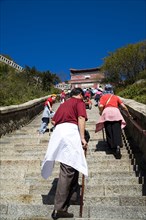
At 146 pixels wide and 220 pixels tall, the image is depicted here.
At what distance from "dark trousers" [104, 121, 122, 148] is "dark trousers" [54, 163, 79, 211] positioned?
1.89 m

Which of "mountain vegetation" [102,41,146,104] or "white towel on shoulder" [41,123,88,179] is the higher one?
"mountain vegetation" [102,41,146,104]

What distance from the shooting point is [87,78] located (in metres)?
60.0

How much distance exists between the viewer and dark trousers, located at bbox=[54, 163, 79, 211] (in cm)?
368

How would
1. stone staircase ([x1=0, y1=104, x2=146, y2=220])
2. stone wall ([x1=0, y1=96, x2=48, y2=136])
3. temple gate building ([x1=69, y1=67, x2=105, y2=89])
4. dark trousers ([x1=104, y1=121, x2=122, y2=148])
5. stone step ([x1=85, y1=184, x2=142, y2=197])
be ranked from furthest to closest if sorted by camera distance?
temple gate building ([x1=69, y1=67, x2=105, y2=89]) → stone wall ([x1=0, y1=96, x2=48, y2=136]) → dark trousers ([x1=104, y1=121, x2=122, y2=148]) → stone step ([x1=85, y1=184, x2=142, y2=197]) → stone staircase ([x1=0, y1=104, x2=146, y2=220])

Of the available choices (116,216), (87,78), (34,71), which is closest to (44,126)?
(116,216)

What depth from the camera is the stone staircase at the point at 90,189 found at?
12.5ft

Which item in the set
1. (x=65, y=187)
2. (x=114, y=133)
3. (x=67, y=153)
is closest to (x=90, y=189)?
(x=65, y=187)

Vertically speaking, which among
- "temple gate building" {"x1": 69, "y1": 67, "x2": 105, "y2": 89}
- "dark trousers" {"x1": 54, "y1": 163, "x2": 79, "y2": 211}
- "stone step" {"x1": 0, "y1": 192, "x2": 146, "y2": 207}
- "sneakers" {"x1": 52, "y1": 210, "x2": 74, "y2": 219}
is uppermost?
"temple gate building" {"x1": 69, "y1": 67, "x2": 105, "y2": 89}

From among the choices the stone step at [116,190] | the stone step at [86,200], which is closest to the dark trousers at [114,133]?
the stone step at [116,190]

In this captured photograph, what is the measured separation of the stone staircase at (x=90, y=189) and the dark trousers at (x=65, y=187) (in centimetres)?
22

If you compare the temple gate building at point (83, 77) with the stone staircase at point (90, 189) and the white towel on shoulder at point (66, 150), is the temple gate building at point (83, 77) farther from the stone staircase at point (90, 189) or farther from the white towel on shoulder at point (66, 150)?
the white towel on shoulder at point (66, 150)

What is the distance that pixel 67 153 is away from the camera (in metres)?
3.79

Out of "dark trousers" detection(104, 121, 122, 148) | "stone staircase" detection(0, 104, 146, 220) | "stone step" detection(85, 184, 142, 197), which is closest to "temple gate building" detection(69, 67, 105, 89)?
"dark trousers" detection(104, 121, 122, 148)

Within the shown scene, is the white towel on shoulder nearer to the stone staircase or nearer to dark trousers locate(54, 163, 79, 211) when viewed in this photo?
dark trousers locate(54, 163, 79, 211)
